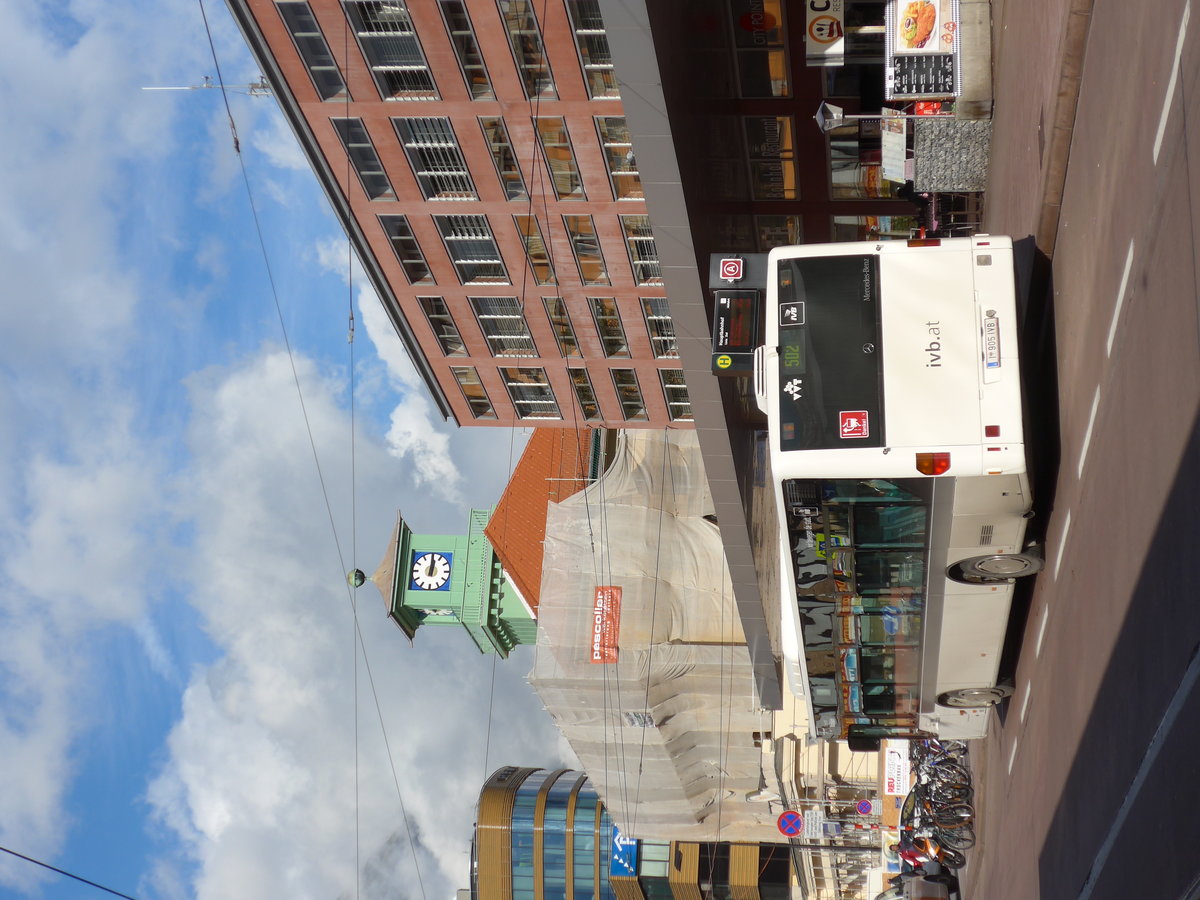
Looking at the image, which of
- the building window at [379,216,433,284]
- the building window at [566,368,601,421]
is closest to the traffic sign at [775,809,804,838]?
the building window at [566,368,601,421]

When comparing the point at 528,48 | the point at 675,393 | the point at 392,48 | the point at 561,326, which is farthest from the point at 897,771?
the point at 392,48

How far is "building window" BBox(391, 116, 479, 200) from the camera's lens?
30.2 meters

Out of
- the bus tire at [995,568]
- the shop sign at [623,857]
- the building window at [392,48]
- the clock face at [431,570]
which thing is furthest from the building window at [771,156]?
the shop sign at [623,857]

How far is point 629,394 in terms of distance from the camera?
41250 millimetres

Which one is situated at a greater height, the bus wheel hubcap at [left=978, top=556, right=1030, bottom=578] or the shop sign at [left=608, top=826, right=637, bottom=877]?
the bus wheel hubcap at [left=978, top=556, right=1030, bottom=578]

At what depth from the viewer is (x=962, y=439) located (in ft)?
48.8

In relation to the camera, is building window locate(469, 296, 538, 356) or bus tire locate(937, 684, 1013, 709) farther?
building window locate(469, 296, 538, 356)

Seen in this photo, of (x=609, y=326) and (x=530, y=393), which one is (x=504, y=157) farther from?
(x=530, y=393)

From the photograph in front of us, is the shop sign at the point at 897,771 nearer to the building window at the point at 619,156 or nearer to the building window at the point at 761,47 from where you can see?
the building window at the point at 619,156

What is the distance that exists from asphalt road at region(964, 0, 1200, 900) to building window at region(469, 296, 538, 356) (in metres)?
21.6

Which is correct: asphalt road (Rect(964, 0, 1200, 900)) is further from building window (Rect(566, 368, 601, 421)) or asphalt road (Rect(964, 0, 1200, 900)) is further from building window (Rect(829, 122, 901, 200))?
building window (Rect(566, 368, 601, 421))

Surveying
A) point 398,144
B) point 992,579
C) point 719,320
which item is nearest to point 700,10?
point 719,320

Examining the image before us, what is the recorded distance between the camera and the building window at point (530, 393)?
41469 mm

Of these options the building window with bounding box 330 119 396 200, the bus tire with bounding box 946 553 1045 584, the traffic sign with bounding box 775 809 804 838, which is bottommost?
the traffic sign with bounding box 775 809 804 838
